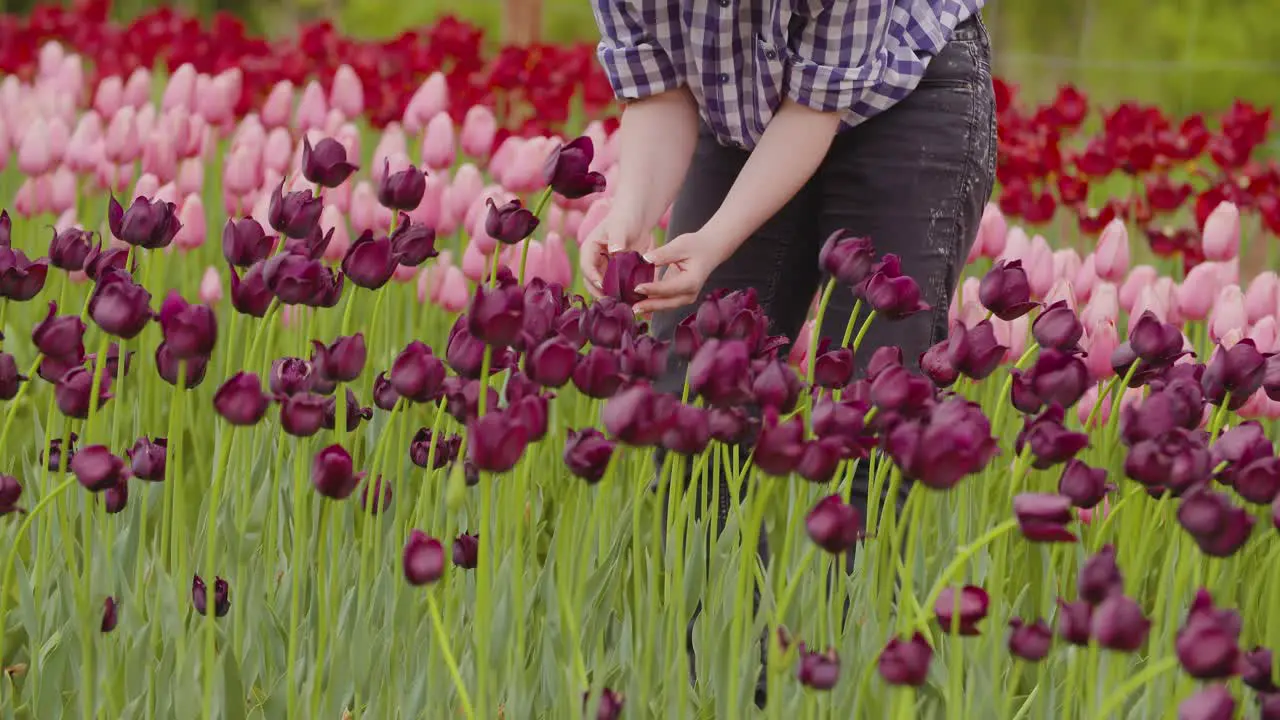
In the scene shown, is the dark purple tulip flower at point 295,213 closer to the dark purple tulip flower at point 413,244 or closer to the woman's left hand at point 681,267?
the dark purple tulip flower at point 413,244

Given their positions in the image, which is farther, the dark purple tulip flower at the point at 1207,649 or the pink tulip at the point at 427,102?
the pink tulip at the point at 427,102

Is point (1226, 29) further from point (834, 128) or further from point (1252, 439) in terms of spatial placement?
point (1252, 439)

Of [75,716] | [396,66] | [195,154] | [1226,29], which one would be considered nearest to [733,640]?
[75,716]

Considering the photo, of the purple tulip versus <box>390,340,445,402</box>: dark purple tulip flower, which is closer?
the purple tulip

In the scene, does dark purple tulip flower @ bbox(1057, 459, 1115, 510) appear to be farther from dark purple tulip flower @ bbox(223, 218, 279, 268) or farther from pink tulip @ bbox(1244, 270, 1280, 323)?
pink tulip @ bbox(1244, 270, 1280, 323)

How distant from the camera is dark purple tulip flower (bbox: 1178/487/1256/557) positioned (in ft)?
3.92

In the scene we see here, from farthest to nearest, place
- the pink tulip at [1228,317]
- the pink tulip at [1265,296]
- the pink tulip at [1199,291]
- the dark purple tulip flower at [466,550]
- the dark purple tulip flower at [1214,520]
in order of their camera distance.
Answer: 1. the pink tulip at [1199,291]
2. the pink tulip at [1265,296]
3. the pink tulip at [1228,317]
4. the dark purple tulip flower at [466,550]
5. the dark purple tulip flower at [1214,520]

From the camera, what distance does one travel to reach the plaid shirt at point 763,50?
2051mm

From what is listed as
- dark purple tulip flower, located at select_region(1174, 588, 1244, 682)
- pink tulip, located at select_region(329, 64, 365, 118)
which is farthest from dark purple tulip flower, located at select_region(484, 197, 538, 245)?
pink tulip, located at select_region(329, 64, 365, 118)

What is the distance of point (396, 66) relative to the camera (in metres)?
5.15

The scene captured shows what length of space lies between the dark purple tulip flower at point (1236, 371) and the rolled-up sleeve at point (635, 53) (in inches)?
36.2

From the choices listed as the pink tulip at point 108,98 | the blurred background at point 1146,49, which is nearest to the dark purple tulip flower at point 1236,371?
the pink tulip at point 108,98

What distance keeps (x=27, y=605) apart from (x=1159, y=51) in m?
8.80

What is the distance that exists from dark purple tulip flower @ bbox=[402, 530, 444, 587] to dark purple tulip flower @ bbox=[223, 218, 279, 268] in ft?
1.75
